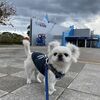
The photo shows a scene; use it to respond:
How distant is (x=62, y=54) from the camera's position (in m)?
3.15

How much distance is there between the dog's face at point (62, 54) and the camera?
317 cm

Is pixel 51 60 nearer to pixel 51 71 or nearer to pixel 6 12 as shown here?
pixel 51 71

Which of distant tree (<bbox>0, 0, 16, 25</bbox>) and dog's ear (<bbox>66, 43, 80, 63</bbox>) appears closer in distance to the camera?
dog's ear (<bbox>66, 43, 80, 63</bbox>)

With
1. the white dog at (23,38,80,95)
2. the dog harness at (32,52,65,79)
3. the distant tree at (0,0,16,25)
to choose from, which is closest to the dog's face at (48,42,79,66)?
the white dog at (23,38,80,95)

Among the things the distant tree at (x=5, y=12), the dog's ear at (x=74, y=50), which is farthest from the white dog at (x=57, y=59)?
the distant tree at (x=5, y=12)

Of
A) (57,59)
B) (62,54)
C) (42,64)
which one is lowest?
(42,64)

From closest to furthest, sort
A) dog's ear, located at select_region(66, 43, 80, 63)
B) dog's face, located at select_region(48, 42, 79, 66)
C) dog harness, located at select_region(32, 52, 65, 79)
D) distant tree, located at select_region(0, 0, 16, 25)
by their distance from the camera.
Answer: dog's face, located at select_region(48, 42, 79, 66), dog's ear, located at select_region(66, 43, 80, 63), dog harness, located at select_region(32, 52, 65, 79), distant tree, located at select_region(0, 0, 16, 25)

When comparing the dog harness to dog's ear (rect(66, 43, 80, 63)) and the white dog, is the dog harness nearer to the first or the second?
the white dog

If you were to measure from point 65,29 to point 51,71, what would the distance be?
5294cm

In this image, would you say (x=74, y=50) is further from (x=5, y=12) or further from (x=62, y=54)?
(x=5, y=12)

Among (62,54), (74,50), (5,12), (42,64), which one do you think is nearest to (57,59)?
(62,54)

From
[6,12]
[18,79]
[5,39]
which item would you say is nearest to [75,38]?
[5,39]

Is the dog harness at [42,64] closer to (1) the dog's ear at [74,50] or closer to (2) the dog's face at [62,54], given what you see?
(2) the dog's face at [62,54]

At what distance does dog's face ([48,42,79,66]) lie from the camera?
3172 mm
